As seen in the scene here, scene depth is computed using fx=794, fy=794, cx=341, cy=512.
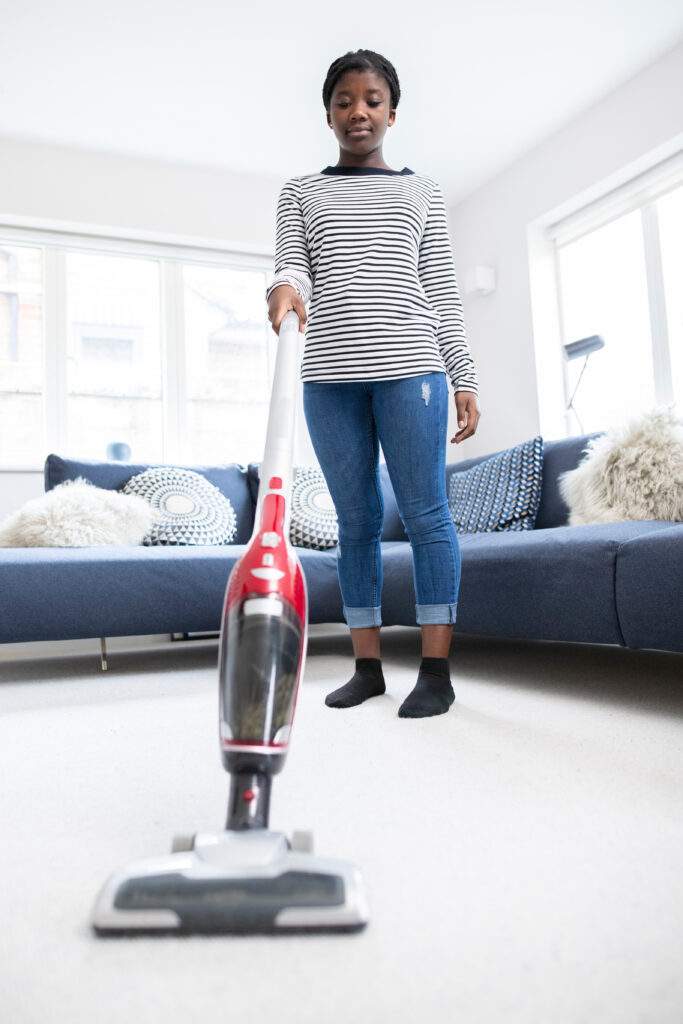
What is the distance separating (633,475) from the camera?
212 cm

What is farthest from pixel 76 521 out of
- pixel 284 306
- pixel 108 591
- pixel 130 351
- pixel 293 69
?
pixel 293 69

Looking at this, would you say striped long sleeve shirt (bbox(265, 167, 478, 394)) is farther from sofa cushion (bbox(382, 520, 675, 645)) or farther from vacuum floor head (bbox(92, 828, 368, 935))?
vacuum floor head (bbox(92, 828, 368, 935))

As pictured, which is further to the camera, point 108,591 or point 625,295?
point 625,295

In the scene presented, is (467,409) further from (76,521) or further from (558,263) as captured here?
(558,263)

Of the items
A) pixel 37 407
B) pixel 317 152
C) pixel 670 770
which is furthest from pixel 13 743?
pixel 317 152

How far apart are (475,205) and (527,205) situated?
1.51ft

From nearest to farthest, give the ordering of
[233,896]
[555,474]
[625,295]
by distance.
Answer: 1. [233,896]
2. [555,474]
3. [625,295]

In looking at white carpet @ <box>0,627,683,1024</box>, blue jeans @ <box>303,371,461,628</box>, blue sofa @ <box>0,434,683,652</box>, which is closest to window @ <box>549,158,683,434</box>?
blue sofa @ <box>0,434,683,652</box>

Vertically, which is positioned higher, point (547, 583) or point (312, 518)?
point (312, 518)

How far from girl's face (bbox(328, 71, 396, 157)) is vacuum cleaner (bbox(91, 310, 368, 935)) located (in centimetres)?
91

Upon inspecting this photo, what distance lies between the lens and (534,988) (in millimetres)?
570

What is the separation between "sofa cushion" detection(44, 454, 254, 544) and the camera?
2836 millimetres

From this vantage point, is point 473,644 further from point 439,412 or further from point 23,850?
point 23,850

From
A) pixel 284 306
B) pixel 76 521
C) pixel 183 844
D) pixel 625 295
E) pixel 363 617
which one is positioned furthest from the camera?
pixel 625 295
